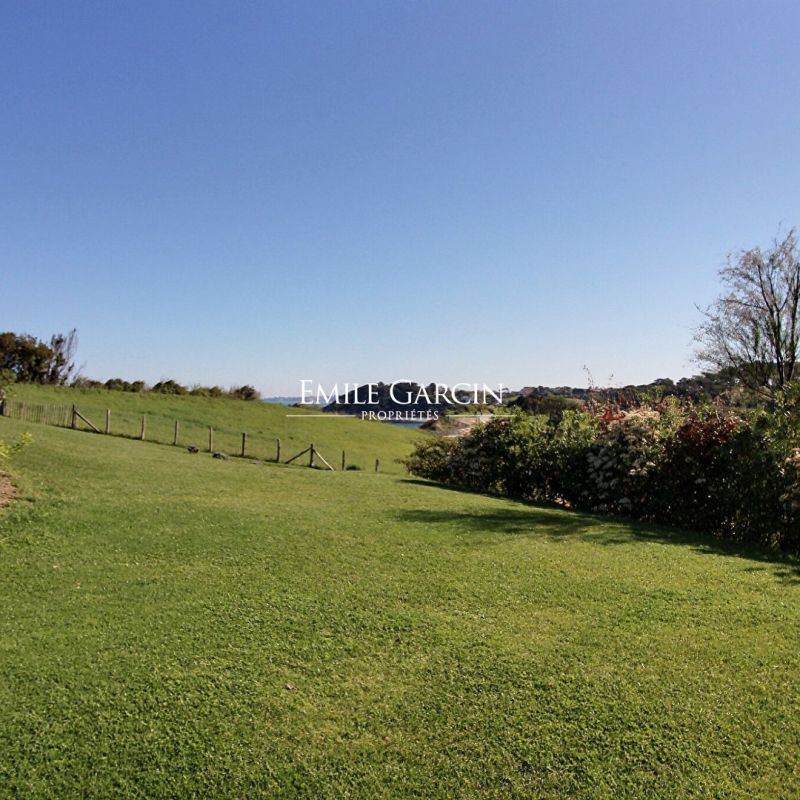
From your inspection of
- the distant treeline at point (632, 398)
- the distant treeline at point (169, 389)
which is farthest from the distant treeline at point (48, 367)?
the distant treeline at point (632, 398)

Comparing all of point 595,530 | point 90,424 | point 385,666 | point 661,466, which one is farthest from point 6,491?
point 90,424

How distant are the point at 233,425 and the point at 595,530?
29.6 m

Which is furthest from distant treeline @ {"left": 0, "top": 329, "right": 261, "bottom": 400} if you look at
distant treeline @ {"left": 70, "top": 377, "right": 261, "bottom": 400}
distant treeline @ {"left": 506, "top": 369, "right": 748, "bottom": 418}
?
distant treeline @ {"left": 506, "top": 369, "right": 748, "bottom": 418}

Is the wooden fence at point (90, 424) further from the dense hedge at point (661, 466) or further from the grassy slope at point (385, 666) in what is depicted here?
the grassy slope at point (385, 666)

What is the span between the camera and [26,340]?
38188 millimetres

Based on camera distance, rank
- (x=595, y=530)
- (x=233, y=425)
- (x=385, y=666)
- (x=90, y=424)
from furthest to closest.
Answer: (x=233, y=425)
(x=90, y=424)
(x=595, y=530)
(x=385, y=666)

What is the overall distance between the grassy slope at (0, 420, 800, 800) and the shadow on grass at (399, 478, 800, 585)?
0.37 m

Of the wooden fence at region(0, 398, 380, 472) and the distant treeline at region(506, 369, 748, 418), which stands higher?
the distant treeline at region(506, 369, 748, 418)

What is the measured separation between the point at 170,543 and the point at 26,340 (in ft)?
126

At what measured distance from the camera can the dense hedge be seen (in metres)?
8.38

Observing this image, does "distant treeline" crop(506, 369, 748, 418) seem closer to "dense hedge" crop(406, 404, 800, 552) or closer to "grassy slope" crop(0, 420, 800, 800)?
"dense hedge" crop(406, 404, 800, 552)

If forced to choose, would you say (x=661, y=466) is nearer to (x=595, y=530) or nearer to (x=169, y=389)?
(x=595, y=530)

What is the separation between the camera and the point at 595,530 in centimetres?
812

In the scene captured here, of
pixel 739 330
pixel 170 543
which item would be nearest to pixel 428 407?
pixel 739 330
